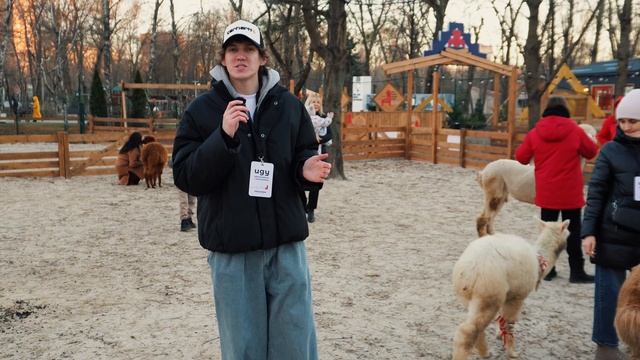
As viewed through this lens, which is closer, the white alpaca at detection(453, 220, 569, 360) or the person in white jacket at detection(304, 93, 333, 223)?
the white alpaca at detection(453, 220, 569, 360)

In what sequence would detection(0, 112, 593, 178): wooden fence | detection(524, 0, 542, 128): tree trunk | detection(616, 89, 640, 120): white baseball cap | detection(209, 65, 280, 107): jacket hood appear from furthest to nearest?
detection(524, 0, 542, 128): tree trunk, detection(0, 112, 593, 178): wooden fence, detection(616, 89, 640, 120): white baseball cap, detection(209, 65, 280, 107): jacket hood

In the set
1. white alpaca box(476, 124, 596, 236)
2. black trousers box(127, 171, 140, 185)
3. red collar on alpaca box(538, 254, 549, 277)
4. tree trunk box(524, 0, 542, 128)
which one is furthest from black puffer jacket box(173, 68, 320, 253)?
tree trunk box(524, 0, 542, 128)

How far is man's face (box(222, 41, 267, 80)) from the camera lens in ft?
7.77

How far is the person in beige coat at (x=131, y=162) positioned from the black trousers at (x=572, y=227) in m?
8.82

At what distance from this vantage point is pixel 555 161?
5.41 m

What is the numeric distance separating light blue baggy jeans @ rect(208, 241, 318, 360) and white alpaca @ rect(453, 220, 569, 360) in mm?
1429

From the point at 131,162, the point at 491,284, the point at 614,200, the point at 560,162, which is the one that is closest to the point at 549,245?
the point at 614,200

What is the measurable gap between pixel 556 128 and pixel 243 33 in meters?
4.03

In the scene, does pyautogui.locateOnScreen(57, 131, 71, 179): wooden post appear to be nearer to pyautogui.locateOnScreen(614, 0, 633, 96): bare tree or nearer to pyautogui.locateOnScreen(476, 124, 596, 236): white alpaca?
pyautogui.locateOnScreen(476, 124, 596, 236): white alpaca

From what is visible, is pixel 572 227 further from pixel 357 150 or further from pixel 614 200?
pixel 357 150

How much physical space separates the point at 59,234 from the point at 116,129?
16567 millimetres

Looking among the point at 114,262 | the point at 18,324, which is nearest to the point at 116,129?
the point at 114,262

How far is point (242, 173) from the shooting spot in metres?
2.34

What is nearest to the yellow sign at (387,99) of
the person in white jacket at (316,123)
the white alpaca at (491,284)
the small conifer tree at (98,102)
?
the small conifer tree at (98,102)
